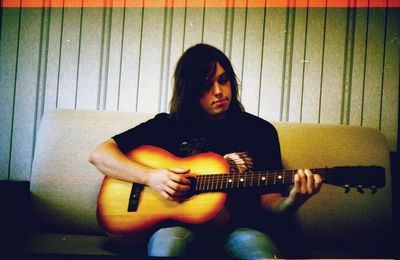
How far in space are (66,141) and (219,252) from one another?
0.90 metres

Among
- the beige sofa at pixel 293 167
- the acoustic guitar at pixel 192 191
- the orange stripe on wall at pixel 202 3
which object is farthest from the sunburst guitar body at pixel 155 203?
the orange stripe on wall at pixel 202 3

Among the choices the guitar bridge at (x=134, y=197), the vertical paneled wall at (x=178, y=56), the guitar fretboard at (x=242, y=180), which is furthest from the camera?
the vertical paneled wall at (x=178, y=56)

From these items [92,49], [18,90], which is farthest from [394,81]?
[18,90]

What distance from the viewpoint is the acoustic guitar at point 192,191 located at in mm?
1154

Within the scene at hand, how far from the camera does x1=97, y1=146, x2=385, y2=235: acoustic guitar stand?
1.15 meters

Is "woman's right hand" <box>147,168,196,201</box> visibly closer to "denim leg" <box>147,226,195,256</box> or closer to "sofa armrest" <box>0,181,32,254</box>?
"denim leg" <box>147,226,195,256</box>

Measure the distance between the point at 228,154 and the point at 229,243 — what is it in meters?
0.35

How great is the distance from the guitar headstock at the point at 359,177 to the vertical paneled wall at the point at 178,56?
934mm

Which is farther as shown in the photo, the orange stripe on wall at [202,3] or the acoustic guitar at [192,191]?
the orange stripe on wall at [202,3]

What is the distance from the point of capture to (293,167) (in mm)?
1630

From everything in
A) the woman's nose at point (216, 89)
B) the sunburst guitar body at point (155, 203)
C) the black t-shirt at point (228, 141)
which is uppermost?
the woman's nose at point (216, 89)

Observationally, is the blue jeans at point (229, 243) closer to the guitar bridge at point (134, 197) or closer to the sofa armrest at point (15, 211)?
the guitar bridge at point (134, 197)

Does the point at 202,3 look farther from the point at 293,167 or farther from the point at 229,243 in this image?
the point at 229,243

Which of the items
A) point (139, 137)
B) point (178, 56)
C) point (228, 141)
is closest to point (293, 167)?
point (228, 141)
